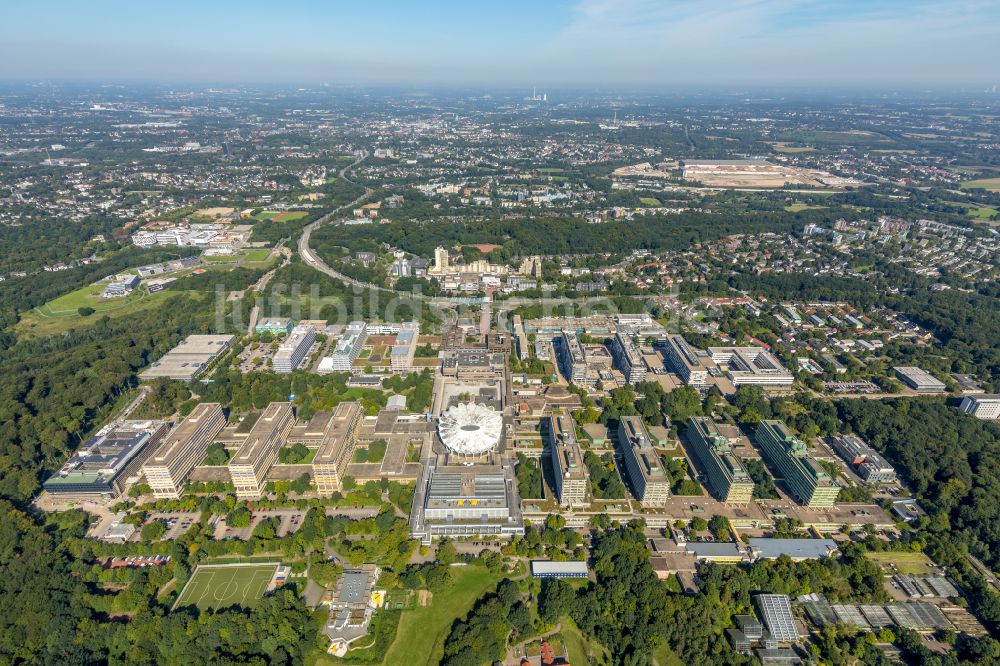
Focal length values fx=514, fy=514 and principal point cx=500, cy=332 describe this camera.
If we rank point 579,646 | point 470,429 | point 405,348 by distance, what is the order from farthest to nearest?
point 405,348 → point 470,429 → point 579,646

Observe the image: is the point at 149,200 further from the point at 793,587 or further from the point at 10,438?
the point at 793,587

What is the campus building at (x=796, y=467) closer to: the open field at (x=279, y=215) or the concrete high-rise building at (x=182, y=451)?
the concrete high-rise building at (x=182, y=451)

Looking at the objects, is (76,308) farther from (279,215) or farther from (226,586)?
(226,586)

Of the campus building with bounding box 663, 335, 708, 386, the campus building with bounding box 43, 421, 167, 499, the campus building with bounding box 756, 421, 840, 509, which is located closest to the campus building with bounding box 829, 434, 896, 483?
the campus building with bounding box 756, 421, 840, 509

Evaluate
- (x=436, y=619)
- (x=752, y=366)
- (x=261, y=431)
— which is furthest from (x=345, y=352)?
(x=752, y=366)

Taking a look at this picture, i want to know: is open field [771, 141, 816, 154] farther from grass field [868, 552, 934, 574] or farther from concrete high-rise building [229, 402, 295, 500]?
concrete high-rise building [229, 402, 295, 500]
